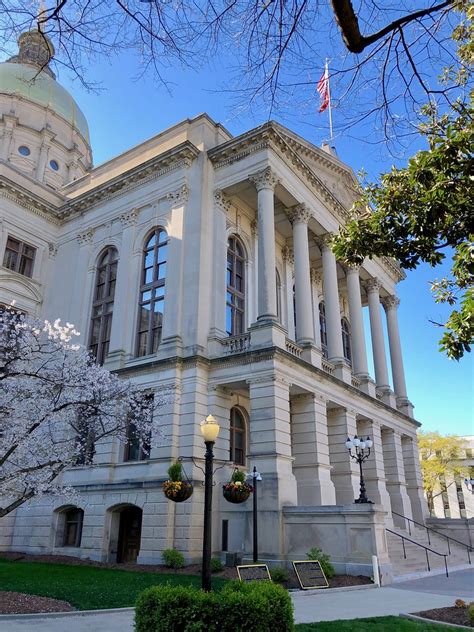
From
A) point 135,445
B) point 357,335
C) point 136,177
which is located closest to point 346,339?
point 357,335

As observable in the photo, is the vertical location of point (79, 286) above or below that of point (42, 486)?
above

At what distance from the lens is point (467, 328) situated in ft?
30.8

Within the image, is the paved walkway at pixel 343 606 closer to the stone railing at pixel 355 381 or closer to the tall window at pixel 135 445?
the tall window at pixel 135 445

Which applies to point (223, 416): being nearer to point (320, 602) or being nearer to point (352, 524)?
point (352, 524)

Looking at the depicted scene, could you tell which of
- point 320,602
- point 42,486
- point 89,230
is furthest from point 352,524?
point 89,230

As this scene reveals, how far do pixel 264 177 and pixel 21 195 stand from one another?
54.0 feet

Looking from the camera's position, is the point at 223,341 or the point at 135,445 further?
the point at 135,445

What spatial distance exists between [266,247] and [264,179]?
4007 mm

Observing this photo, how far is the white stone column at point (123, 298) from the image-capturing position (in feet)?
93.1

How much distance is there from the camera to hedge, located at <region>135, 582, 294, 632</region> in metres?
7.11

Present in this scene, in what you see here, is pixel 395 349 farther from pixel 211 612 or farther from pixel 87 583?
pixel 211 612

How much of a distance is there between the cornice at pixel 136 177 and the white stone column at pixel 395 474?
22033 millimetres

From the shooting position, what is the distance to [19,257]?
33.4 meters

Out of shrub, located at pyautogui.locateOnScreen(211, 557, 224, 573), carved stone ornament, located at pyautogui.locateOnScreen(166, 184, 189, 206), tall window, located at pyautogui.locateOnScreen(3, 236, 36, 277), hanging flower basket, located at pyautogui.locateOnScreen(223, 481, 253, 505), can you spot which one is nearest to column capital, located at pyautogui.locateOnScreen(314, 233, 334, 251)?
carved stone ornament, located at pyautogui.locateOnScreen(166, 184, 189, 206)
